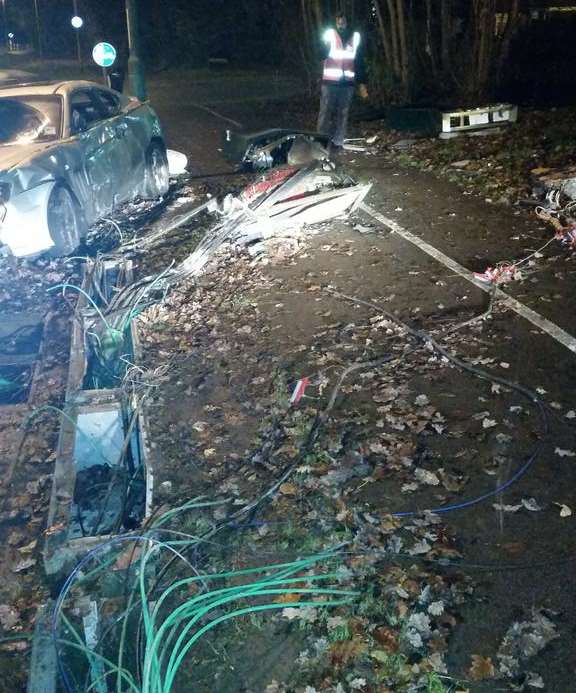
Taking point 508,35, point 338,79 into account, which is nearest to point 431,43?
point 508,35

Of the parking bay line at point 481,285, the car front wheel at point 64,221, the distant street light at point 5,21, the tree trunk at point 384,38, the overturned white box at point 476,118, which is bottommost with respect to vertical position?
the parking bay line at point 481,285

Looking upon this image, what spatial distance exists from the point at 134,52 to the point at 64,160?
801cm

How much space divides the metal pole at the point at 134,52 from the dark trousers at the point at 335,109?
457 centimetres

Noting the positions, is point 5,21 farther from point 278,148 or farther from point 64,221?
point 64,221

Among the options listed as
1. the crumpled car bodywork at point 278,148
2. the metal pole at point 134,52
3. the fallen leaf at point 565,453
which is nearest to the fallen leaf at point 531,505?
the fallen leaf at point 565,453

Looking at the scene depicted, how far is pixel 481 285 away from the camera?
7.27m

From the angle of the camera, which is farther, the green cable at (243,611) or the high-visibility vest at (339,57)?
the high-visibility vest at (339,57)

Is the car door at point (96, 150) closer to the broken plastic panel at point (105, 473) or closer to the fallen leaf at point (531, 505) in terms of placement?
the broken plastic panel at point (105, 473)

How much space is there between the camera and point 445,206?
388 inches

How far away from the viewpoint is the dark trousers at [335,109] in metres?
13.0

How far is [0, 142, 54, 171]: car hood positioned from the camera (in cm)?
805

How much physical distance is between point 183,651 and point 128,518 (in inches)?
67.0

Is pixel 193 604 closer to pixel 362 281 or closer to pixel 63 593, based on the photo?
pixel 63 593

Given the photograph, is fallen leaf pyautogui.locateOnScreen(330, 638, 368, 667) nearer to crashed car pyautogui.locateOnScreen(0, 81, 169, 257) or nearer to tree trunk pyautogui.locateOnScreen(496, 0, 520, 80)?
crashed car pyautogui.locateOnScreen(0, 81, 169, 257)
